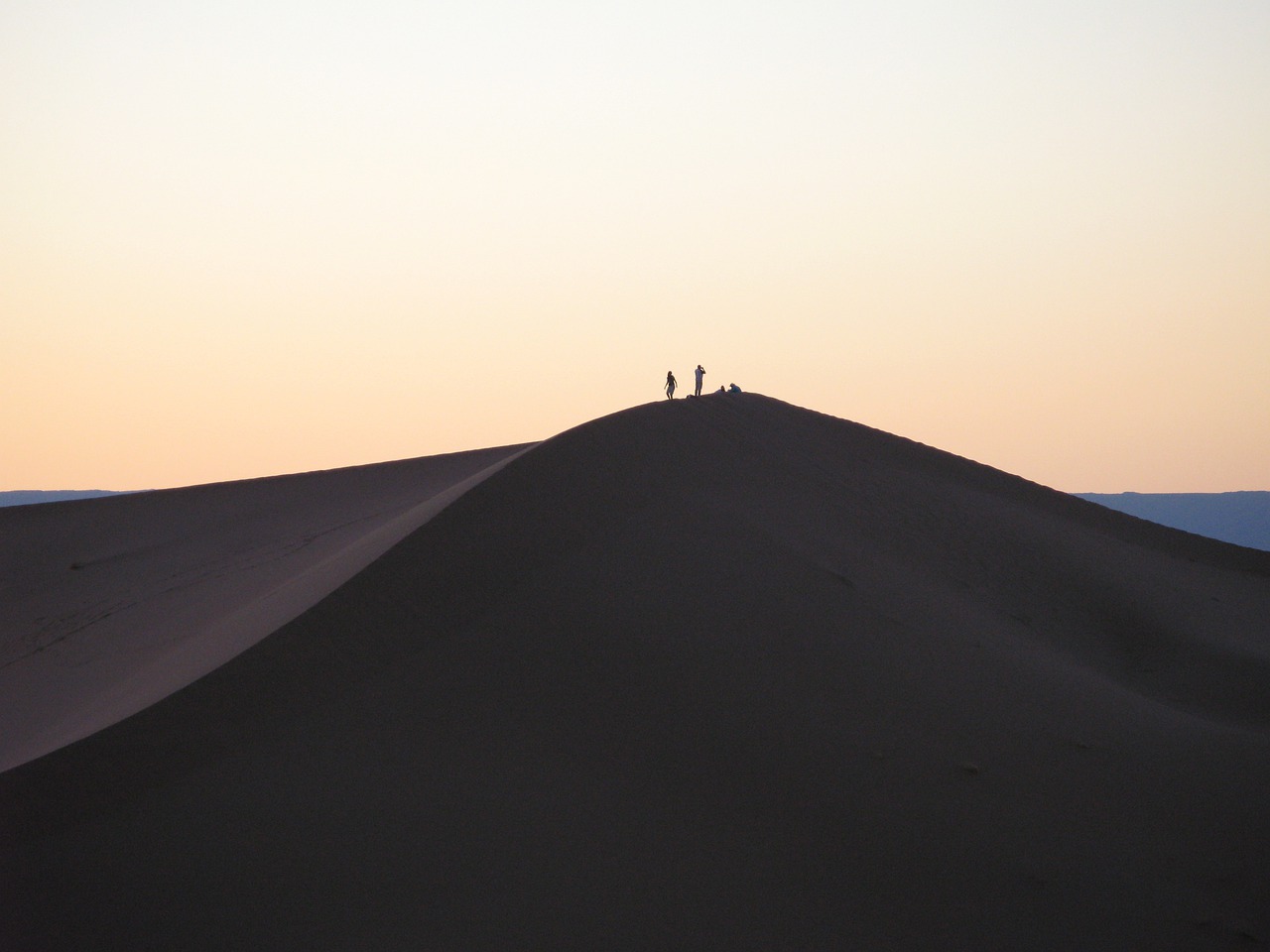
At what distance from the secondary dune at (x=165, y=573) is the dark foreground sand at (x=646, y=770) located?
0.59m

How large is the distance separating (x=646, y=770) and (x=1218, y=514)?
639ft

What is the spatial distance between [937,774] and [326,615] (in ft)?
16.9

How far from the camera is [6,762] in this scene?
9.13 m

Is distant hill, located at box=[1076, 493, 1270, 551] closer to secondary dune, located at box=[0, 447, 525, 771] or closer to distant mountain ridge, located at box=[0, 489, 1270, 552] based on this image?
distant mountain ridge, located at box=[0, 489, 1270, 552]

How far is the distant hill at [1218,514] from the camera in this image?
167 metres

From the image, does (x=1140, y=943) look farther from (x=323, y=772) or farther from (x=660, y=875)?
(x=323, y=772)

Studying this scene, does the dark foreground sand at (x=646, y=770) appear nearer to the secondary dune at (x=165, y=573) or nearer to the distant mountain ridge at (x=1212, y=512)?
the secondary dune at (x=165, y=573)

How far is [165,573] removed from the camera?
18484mm

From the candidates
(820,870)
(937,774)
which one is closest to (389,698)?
(820,870)

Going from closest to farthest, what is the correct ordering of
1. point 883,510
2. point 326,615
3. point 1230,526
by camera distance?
point 326,615 → point 883,510 → point 1230,526

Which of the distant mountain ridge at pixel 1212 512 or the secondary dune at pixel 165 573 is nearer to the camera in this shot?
the secondary dune at pixel 165 573

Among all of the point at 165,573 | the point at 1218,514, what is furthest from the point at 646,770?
the point at 1218,514

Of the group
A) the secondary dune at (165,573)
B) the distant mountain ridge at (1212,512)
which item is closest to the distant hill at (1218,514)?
the distant mountain ridge at (1212,512)

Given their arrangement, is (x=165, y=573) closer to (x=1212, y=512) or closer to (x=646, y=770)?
(x=646, y=770)
